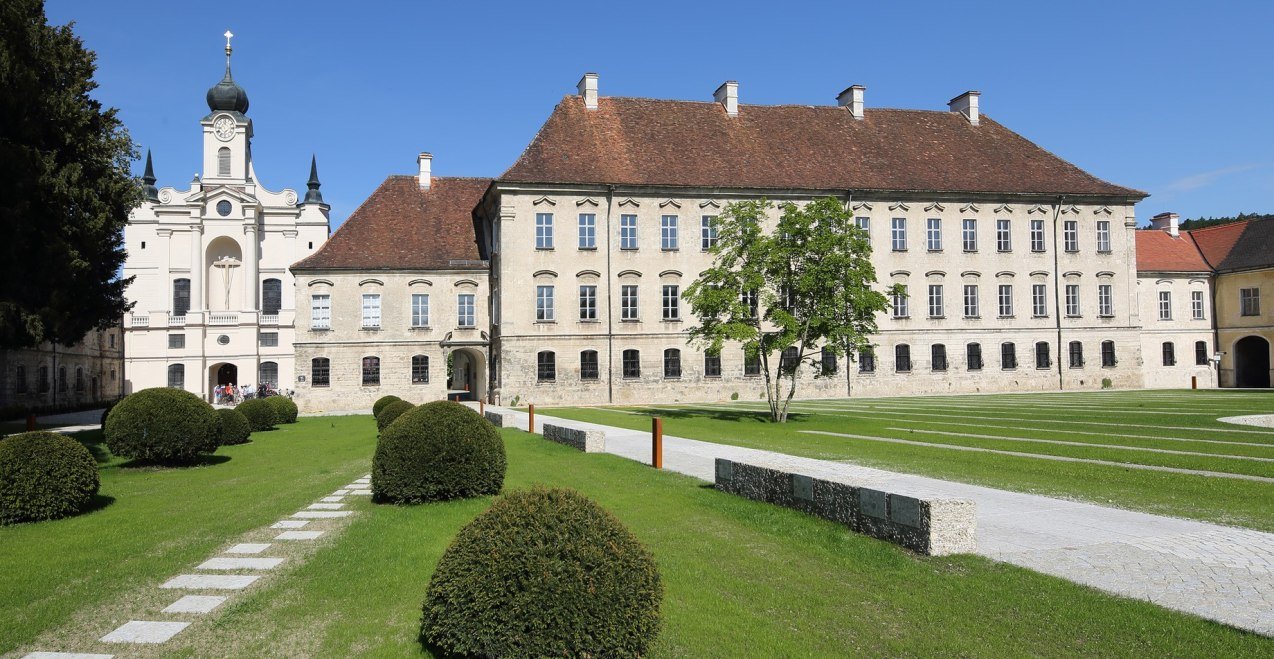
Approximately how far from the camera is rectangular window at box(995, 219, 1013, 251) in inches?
1790

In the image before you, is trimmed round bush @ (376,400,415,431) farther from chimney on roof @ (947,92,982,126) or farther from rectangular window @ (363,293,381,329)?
chimney on roof @ (947,92,982,126)

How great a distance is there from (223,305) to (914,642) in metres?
62.3

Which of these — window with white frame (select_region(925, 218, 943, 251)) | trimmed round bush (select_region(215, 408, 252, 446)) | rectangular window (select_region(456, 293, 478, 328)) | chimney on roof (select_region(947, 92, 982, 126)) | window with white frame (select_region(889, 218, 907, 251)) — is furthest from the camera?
chimney on roof (select_region(947, 92, 982, 126))

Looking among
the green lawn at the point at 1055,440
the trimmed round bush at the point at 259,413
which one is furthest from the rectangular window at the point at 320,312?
the green lawn at the point at 1055,440

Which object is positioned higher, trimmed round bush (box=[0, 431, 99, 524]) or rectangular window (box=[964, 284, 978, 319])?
rectangular window (box=[964, 284, 978, 319])

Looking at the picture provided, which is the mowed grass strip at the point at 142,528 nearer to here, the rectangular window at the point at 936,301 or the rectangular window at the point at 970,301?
the rectangular window at the point at 936,301

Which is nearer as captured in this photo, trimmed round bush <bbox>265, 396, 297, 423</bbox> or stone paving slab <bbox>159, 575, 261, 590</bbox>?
stone paving slab <bbox>159, 575, 261, 590</bbox>

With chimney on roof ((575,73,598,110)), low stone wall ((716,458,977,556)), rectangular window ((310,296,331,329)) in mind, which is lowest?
low stone wall ((716,458,977,556))

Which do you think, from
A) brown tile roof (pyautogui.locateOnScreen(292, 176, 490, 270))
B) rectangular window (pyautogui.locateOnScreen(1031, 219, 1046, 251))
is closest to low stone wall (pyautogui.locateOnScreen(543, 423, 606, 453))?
brown tile roof (pyautogui.locateOnScreen(292, 176, 490, 270))

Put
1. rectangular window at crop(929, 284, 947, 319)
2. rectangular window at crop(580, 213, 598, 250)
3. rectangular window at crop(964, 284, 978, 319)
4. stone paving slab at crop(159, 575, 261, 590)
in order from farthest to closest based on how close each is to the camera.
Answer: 1. rectangular window at crop(964, 284, 978, 319)
2. rectangular window at crop(929, 284, 947, 319)
3. rectangular window at crop(580, 213, 598, 250)
4. stone paving slab at crop(159, 575, 261, 590)

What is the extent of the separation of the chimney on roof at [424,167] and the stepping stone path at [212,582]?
124 ft

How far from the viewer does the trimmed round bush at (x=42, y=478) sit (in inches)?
452

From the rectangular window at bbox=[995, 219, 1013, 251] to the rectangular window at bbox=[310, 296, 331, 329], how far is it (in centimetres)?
3597

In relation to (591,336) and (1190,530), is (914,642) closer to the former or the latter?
(1190,530)
